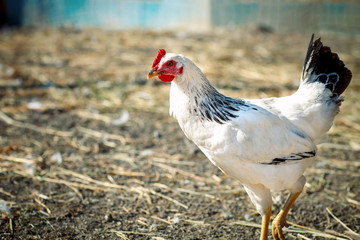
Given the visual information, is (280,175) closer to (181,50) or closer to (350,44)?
(181,50)

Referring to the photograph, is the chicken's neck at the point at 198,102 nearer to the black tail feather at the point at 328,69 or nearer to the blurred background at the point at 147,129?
the black tail feather at the point at 328,69

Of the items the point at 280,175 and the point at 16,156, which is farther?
the point at 16,156

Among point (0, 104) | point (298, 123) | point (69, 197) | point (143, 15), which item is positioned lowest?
point (69, 197)

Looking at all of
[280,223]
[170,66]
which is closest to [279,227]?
[280,223]

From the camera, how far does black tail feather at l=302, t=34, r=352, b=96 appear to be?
2.77m

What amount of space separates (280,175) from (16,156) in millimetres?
3087

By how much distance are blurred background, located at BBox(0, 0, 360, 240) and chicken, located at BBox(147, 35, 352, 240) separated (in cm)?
68

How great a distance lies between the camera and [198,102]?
2.54m

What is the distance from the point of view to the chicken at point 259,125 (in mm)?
2436

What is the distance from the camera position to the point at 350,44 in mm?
8234

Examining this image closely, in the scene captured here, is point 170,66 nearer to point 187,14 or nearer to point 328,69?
point 328,69

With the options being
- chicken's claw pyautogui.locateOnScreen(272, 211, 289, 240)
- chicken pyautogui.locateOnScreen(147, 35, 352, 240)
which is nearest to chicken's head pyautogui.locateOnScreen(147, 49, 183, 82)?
chicken pyautogui.locateOnScreen(147, 35, 352, 240)

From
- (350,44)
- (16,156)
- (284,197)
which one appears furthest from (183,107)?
(350,44)

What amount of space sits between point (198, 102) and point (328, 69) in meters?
1.20
